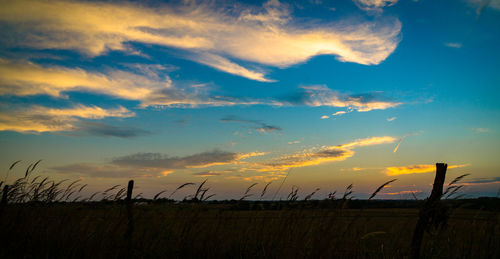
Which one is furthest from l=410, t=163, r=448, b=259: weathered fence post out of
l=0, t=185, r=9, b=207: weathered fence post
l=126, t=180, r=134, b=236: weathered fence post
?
l=0, t=185, r=9, b=207: weathered fence post

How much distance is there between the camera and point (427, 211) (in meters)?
4.88

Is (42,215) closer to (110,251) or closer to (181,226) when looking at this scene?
(110,251)

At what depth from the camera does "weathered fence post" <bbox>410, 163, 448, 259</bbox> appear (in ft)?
16.1

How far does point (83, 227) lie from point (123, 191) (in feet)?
3.37

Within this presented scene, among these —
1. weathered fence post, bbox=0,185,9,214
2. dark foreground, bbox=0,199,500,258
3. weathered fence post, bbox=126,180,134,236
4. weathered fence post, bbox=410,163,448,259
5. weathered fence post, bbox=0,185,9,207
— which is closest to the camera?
weathered fence post, bbox=410,163,448,259

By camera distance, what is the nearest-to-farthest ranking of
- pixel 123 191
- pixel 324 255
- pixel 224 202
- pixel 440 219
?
pixel 324 255, pixel 440 219, pixel 224 202, pixel 123 191

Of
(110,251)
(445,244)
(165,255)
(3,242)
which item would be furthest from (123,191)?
(445,244)

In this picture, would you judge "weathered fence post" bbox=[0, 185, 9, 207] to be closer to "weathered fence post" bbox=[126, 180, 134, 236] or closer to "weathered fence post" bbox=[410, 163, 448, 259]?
"weathered fence post" bbox=[126, 180, 134, 236]

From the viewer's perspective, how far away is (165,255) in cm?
560

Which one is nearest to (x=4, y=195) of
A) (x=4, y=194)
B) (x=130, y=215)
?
(x=4, y=194)

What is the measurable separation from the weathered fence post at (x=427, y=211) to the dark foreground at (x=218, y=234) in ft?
0.54

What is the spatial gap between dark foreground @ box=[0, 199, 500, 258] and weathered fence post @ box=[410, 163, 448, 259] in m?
0.17

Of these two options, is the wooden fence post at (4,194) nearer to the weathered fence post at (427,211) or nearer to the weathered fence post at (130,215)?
the weathered fence post at (130,215)

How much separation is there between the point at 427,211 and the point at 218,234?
3.54m
